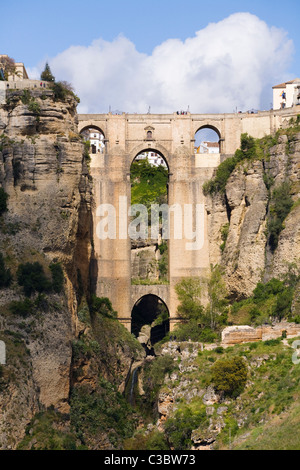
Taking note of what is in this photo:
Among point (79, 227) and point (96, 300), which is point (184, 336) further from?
point (79, 227)

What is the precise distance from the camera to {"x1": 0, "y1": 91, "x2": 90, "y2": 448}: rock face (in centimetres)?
5119

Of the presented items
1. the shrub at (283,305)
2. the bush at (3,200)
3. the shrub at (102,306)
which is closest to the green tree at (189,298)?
the shrub at (102,306)

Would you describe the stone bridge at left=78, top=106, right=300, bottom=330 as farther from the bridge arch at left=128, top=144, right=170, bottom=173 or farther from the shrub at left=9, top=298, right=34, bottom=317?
the shrub at left=9, top=298, right=34, bottom=317

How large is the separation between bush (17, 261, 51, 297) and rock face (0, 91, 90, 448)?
0.37m

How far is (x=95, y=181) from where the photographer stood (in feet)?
238

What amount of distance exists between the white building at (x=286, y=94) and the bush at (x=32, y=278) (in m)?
29.2

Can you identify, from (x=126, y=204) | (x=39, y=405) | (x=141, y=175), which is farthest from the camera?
(x=141, y=175)

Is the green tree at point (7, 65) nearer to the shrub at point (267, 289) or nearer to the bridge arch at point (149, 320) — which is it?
the shrub at point (267, 289)

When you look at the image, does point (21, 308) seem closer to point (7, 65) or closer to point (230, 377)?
point (230, 377)

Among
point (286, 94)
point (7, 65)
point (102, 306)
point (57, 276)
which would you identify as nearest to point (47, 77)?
point (7, 65)

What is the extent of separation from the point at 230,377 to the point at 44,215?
12.5 meters

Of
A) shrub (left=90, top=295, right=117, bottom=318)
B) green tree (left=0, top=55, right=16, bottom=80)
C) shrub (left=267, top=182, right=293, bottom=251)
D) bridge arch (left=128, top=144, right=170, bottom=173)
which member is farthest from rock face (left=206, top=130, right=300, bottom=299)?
green tree (left=0, top=55, right=16, bottom=80)
